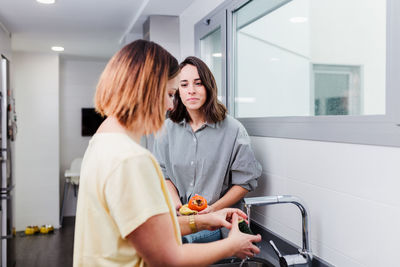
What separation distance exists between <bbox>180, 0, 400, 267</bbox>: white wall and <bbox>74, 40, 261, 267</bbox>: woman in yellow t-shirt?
46 cm

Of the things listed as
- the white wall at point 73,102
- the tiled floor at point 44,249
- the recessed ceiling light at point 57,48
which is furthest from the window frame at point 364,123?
the white wall at point 73,102

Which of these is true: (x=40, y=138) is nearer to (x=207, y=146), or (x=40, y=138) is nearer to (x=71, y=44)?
(x=71, y=44)

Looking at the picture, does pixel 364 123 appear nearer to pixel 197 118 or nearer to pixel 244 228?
pixel 244 228

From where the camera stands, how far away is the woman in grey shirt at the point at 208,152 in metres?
1.70

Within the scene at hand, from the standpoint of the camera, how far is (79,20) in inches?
134

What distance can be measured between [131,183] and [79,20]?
301cm

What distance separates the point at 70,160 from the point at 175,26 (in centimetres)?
352

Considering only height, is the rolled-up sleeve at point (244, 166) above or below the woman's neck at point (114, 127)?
below

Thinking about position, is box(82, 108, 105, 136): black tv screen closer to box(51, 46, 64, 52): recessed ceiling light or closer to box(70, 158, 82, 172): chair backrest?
box(70, 158, 82, 172): chair backrest

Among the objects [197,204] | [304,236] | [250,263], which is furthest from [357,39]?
[250,263]

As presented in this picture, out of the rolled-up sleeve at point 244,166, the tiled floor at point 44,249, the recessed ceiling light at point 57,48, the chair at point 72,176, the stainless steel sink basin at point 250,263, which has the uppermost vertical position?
the recessed ceiling light at point 57,48

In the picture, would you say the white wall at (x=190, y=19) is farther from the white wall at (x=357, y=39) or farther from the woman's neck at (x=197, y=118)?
the white wall at (x=357, y=39)

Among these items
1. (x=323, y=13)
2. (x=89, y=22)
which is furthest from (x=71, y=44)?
(x=323, y=13)

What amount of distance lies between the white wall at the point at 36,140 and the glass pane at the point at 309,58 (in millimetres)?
3944
